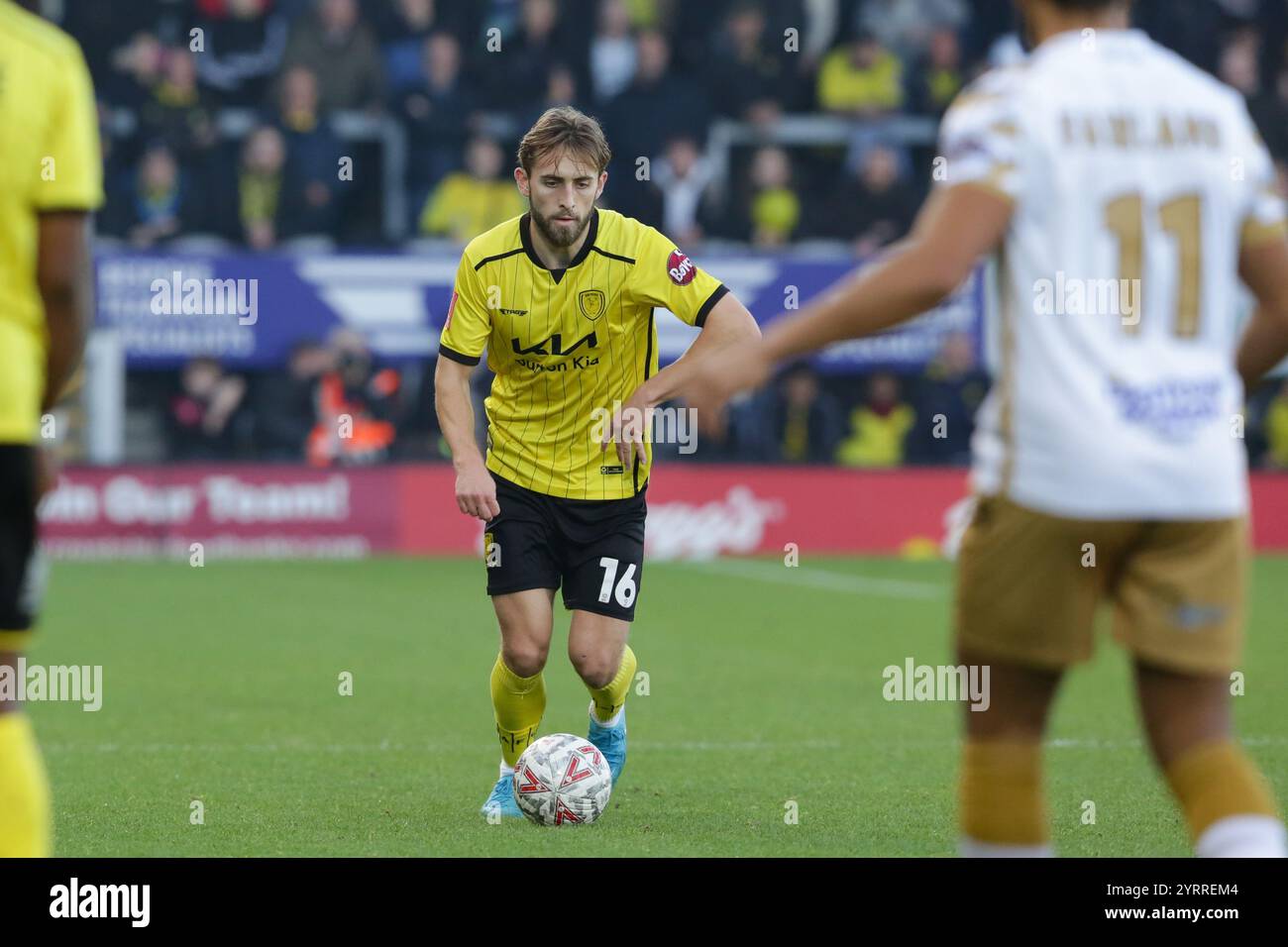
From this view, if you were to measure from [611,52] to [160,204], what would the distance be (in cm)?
499

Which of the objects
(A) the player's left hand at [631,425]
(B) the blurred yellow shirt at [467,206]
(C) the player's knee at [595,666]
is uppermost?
(B) the blurred yellow shirt at [467,206]

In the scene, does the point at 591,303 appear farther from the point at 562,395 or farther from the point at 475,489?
the point at 475,489

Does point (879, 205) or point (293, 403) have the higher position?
point (879, 205)

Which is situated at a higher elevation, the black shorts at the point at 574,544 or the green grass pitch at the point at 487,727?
the black shorts at the point at 574,544

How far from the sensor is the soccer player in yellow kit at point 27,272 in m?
3.54

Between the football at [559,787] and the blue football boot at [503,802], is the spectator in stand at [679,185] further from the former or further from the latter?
the football at [559,787]

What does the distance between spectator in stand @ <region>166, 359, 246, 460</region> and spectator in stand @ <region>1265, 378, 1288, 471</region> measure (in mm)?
10207

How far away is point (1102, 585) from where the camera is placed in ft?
11.9

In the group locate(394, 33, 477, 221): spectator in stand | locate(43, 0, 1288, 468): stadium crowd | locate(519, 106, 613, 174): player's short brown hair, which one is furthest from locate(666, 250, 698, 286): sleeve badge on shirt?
locate(394, 33, 477, 221): spectator in stand

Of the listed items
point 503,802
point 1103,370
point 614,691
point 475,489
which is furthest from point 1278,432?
point 1103,370

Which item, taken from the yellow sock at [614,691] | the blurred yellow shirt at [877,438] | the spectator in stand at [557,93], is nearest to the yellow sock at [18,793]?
the yellow sock at [614,691]

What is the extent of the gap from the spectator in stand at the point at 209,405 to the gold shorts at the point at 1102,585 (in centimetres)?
1539

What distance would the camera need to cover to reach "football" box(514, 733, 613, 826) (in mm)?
6379

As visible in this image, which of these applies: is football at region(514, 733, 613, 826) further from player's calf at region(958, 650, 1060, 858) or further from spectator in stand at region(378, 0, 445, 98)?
spectator in stand at region(378, 0, 445, 98)
